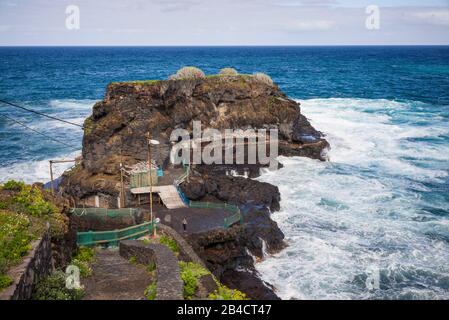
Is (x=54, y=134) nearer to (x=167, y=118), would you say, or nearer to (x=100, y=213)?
(x=167, y=118)

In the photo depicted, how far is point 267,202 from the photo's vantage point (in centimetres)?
3116

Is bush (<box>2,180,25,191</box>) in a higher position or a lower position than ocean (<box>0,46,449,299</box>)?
higher

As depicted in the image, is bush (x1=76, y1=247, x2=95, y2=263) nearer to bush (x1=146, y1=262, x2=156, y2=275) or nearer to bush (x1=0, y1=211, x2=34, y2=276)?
bush (x1=146, y1=262, x2=156, y2=275)

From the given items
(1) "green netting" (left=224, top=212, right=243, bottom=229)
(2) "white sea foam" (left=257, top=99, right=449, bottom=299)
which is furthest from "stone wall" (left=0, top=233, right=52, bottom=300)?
(2) "white sea foam" (left=257, top=99, right=449, bottom=299)

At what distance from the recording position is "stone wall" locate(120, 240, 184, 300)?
1377 cm

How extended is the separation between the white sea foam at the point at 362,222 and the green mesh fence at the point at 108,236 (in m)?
7.00

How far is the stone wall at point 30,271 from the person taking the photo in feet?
41.5

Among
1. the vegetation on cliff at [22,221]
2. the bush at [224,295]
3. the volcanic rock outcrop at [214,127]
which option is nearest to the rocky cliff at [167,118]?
the volcanic rock outcrop at [214,127]

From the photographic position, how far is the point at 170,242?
20406mm

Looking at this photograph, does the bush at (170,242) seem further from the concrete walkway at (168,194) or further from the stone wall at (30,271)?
the concrete walkway at (168,194)

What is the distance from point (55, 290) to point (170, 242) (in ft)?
21.8

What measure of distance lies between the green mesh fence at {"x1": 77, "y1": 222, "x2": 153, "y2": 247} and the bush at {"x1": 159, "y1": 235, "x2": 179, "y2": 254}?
1.32 meters
